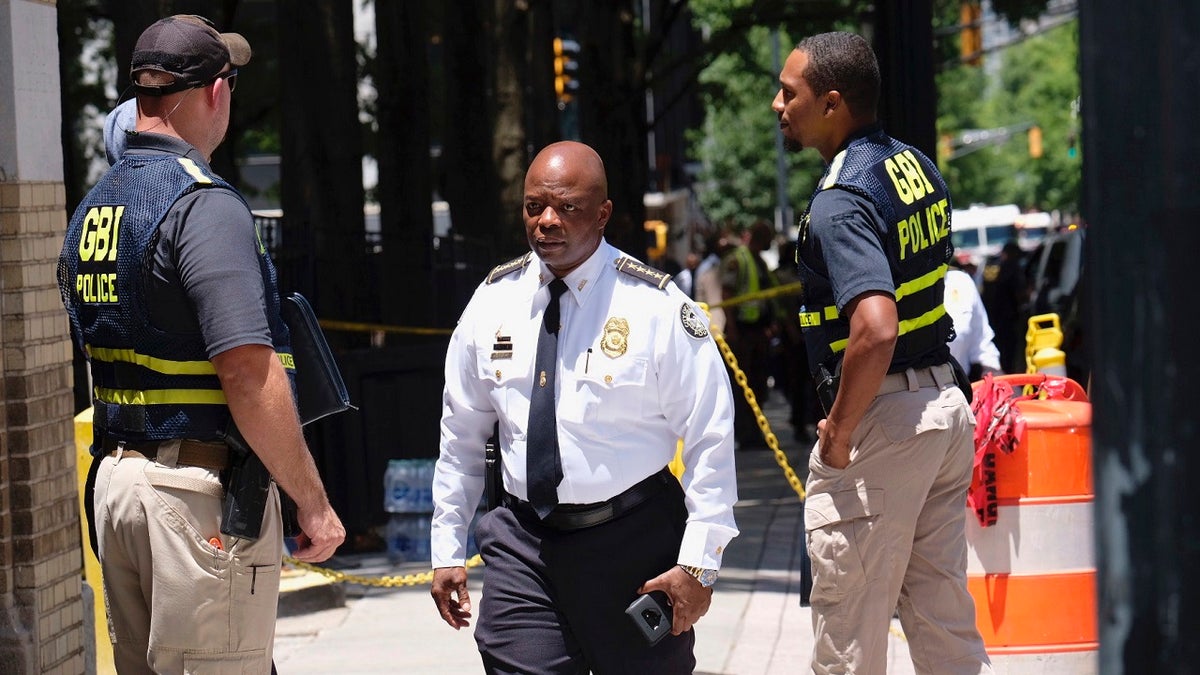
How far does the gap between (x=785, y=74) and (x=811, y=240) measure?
493 mm

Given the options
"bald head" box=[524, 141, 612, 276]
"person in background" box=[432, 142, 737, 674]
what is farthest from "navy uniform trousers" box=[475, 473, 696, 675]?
"bald head" box=[524, 141, 612, 276]

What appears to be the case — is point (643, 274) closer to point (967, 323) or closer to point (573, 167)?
point (573, 167)

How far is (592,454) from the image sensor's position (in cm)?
398

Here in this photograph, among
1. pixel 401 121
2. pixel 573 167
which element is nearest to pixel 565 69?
pixel 401 121

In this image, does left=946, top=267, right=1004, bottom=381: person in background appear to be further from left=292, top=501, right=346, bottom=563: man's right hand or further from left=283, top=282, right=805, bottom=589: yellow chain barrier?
left=292, top=501, right=346, bottom=563: man's right hand

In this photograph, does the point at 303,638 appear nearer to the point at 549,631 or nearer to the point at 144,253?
the point at 549,631

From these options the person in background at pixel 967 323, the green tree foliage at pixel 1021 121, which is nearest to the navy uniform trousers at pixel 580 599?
the person in background at pixel 967 323

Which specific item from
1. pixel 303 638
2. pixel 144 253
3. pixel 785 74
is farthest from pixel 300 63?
pixel 144 253

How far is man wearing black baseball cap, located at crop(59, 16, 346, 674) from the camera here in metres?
3.50

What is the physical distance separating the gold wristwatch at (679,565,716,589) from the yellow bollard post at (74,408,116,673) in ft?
9.40

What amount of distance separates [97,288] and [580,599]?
4.30 feet

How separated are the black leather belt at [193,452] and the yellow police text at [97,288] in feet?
1.03

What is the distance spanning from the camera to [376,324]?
11188 millimetres

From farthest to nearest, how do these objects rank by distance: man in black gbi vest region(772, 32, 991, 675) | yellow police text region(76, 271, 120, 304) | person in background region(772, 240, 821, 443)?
person in background region(772, 240, 821, 443)
man in black gbi vest region(772, 32, 991, 675)
yellow police text region(76, 271, 120, 304)
